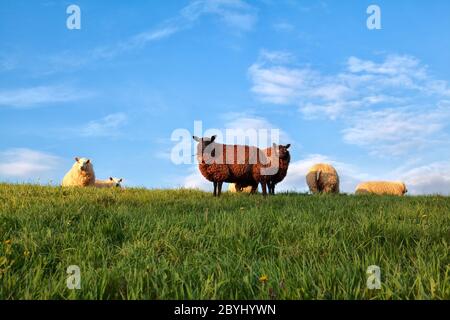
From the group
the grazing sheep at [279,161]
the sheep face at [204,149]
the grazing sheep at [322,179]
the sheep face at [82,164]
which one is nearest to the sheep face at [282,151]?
the grazing sheep at [279,161]

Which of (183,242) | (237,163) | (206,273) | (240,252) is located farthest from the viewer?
(237,163)

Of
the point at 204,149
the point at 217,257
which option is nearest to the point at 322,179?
the point at 204,149

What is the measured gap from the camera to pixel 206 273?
4.57 metres

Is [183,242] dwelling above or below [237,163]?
below

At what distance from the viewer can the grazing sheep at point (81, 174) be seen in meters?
22.6

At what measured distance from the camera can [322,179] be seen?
2562cm

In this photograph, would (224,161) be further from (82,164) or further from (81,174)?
(81,174)

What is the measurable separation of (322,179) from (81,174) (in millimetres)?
13376

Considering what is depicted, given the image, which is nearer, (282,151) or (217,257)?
(217,257)

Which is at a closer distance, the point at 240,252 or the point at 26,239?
the point at 240,252

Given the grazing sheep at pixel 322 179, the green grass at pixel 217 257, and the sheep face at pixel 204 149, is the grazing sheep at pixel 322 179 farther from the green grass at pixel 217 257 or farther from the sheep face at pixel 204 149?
the green grass at pixel 217 257
